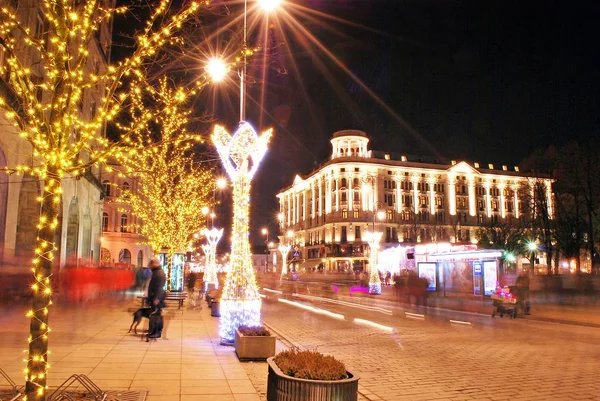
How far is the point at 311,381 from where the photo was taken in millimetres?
5176

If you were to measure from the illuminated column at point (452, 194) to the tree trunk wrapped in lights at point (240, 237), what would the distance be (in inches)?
4060

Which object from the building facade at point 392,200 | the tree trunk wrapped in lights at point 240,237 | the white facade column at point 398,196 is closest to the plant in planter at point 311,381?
the tree trunk wrapped in lights at point 240,237

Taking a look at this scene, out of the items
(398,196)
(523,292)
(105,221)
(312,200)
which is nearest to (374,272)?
(523,292)

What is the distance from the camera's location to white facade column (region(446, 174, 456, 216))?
364 feet

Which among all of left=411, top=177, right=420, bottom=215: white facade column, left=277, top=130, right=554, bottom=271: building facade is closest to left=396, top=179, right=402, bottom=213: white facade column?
left=277, top=130, right=554, bottom=271: building facade

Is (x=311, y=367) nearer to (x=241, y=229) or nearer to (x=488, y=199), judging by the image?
(x=241, y=229)

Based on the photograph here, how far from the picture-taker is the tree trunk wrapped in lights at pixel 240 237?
12125 millimetres

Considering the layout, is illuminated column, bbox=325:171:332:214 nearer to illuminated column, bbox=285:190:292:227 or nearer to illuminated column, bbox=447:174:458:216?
illuminated column, bbox=447:174:458:216

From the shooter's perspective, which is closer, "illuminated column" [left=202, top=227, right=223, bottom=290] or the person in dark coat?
the person in dark coat

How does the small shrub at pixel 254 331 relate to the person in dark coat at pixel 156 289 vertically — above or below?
below

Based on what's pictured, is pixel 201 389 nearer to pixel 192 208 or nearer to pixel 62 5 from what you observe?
pixel 62 5

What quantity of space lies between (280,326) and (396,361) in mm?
7433

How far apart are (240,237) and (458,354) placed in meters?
5.99

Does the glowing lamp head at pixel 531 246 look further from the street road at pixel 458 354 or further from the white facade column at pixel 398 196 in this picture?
the white facade column at pixel 398 196
